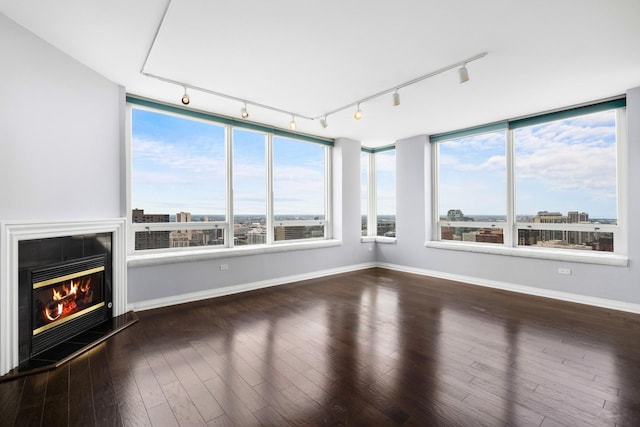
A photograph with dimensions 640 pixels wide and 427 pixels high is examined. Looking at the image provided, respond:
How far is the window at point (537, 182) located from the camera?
3.93m

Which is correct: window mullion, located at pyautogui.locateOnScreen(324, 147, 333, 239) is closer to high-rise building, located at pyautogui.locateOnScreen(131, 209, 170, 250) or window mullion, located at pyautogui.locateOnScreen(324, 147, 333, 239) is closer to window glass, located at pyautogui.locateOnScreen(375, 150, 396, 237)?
window glass, located at pyautogui.locateOnScreen(375, 150, 396, 237)

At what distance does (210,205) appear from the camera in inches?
173

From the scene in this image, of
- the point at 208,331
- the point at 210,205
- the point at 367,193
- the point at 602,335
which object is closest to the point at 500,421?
the point at 602,335

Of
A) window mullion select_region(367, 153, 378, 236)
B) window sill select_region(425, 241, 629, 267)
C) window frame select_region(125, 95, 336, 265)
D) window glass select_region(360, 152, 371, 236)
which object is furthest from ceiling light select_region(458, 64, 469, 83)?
window mullion select_region(367, 153, 378, 236)

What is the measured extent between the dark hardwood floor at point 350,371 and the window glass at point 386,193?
9.68ft

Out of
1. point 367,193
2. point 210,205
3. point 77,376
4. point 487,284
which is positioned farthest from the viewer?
point 367,193

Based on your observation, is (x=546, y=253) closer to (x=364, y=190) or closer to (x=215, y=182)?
(x=364, y=190)

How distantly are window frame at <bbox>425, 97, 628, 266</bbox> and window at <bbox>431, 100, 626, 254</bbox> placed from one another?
1 centimetres

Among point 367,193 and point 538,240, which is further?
point 367,193

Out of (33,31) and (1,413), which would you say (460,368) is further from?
(33,31)

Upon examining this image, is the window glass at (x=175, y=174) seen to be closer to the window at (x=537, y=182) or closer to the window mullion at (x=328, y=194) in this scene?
the window mullion at (x=328, y=194)

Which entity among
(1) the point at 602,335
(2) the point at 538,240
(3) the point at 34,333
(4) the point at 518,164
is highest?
(4) the point at 518,164

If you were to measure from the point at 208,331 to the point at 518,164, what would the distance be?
5.17 m

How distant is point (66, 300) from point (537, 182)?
6.28 m
